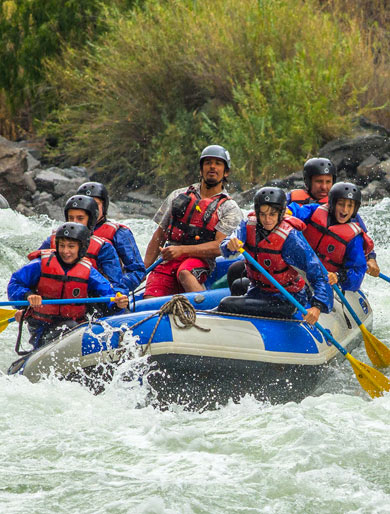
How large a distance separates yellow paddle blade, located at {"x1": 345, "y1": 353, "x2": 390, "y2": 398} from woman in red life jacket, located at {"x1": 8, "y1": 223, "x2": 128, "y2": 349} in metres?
1.60

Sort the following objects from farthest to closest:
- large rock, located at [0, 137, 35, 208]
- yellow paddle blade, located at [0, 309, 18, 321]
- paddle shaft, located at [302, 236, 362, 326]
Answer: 1. large rock, located at [0, 137, 35, 208]
2. paddle shaft, located at [302, 236, 362, 326]
3. yellow paddle blade, located at [0, 309, 18, 321]

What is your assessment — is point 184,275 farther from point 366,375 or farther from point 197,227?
point 366,375

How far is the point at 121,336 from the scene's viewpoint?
16.4 feet

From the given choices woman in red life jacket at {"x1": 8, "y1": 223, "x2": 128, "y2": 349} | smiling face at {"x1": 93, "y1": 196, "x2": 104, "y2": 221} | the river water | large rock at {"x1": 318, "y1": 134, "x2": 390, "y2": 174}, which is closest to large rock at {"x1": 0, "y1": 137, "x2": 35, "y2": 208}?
large rock at {"x1": 318, "y1": 134, "x2": 390, "y2": 174}

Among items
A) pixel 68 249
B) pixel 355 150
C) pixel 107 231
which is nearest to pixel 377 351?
pixel 107 231

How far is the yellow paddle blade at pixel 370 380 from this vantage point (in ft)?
18.4

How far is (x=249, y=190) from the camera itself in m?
12.7

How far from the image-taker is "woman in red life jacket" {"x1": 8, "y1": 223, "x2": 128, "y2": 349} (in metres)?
5.39

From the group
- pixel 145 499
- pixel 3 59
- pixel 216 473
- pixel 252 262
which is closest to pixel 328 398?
pixel 252 262

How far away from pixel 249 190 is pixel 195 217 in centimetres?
654

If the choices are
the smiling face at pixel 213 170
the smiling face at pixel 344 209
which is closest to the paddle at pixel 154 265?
the smiling face at pixel 213 170

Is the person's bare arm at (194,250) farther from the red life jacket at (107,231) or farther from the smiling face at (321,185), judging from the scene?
the smiling face at (321,185)

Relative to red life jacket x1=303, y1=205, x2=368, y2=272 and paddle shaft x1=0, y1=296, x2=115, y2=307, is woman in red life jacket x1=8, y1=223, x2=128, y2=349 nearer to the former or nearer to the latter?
paddle shaft x1=0, y1=296, x2=115, y2=307

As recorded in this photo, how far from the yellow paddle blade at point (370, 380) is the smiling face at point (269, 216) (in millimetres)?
1044
